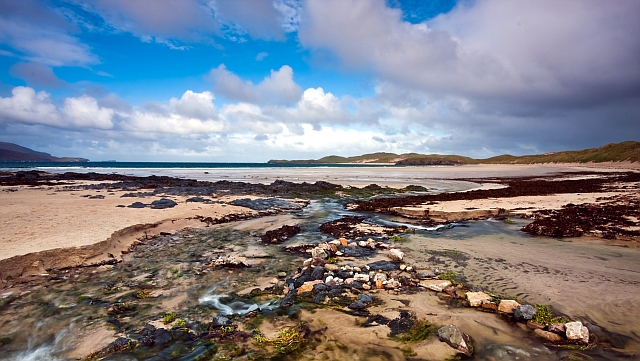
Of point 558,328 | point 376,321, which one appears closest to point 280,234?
point 376,321

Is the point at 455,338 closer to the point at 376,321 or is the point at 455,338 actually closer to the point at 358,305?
the point at 376,321

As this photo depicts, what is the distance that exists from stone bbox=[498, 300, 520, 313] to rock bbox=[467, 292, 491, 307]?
0.36 m

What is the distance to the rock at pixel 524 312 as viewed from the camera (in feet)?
20.6

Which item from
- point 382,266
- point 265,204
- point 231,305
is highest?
point 265,204

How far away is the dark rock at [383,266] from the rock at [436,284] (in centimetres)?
124

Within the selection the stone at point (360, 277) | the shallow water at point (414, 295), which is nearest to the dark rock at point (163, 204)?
the shallow water at point (414, 295)

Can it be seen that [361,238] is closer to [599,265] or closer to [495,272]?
[495,272]

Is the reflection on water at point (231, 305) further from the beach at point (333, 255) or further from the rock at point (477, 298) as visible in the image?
the rock at point (477, 298)

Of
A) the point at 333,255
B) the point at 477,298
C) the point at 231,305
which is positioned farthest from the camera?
the point at 333,255

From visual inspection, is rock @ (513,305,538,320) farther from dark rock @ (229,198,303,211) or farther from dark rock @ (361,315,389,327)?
dark rock @ (229,198,303,211)

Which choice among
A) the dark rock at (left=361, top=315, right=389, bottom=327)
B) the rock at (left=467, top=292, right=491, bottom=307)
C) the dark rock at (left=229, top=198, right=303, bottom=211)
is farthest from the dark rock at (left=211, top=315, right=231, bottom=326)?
the dark rock at (left=229, top=198, right=303, bottom=211)

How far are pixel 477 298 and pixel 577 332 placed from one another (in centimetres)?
189

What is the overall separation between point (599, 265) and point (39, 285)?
1695cm

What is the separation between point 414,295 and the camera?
759cm
